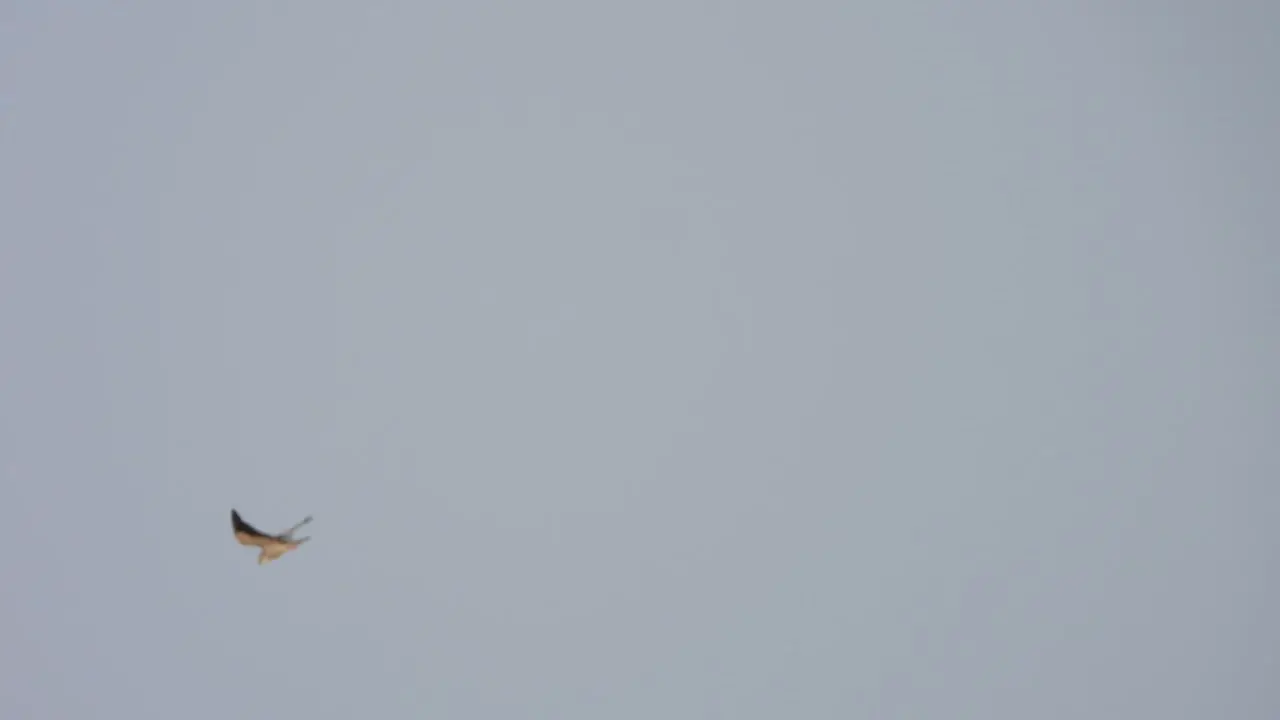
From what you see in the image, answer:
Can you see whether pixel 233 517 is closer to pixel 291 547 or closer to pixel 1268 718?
pixel 291 547

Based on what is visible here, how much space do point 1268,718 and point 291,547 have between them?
138044 millimetres

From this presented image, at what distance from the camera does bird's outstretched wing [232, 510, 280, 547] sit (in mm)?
46719

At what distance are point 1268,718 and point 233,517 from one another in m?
139

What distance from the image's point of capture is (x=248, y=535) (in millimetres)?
47156

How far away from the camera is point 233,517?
46500mm

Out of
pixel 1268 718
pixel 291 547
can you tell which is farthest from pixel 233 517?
pixel 1268 718

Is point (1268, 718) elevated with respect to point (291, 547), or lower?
elevated

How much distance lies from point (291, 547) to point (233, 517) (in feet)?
4.78

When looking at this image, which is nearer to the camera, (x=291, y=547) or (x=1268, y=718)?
(x=291, y=547)

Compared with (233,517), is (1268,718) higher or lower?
higher

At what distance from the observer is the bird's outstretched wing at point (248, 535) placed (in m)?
46.7

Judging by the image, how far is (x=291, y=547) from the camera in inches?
1861

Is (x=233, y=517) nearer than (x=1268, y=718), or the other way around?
(x=233, y=517)
